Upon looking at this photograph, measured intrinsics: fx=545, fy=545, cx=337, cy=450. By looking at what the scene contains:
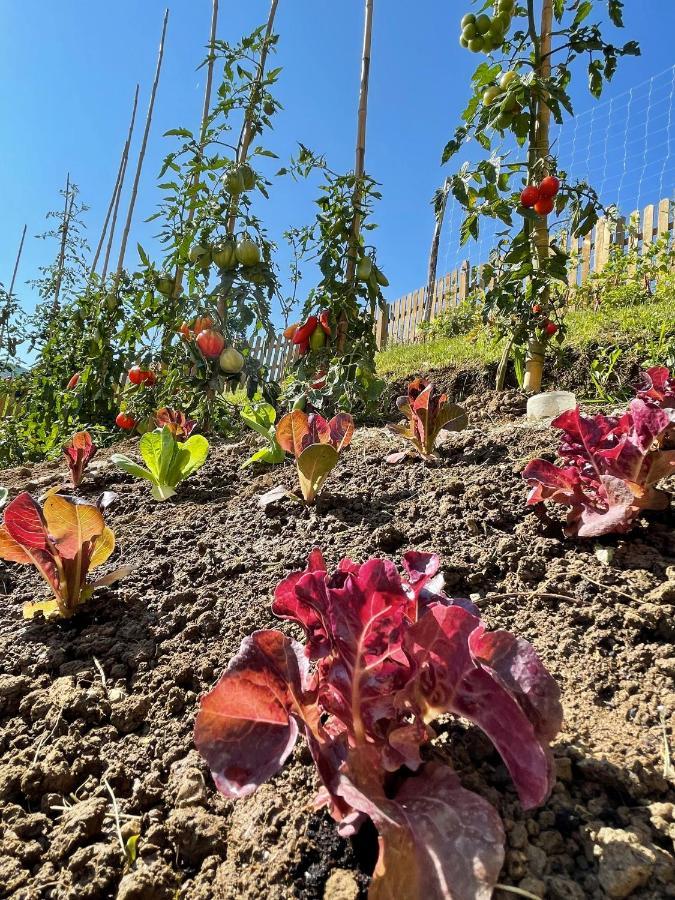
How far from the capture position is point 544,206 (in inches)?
105

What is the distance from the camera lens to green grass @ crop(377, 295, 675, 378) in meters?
3.91

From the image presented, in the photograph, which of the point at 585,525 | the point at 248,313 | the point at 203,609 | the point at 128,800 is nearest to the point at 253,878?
the point at 128,800

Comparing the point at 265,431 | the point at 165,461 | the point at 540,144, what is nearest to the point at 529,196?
the point at 540,144

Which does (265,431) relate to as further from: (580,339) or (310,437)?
(580,339)

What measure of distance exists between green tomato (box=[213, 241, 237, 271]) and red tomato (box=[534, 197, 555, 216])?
1.62m

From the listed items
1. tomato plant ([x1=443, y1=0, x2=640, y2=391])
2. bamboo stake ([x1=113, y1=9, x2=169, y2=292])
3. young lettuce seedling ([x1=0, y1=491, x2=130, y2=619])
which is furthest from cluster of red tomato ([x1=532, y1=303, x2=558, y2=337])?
bamboo stake ([x1=113, y1=9, x2=169, y2=292])

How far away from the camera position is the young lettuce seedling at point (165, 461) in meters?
1.94

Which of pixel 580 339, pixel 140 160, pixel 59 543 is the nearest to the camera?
pixel 59 543

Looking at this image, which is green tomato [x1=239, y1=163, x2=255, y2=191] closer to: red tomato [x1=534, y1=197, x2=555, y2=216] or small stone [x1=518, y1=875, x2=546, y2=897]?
red tomato [x1=534, y1=197, x2=555, y2=216]

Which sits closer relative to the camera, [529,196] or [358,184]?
[529,196]

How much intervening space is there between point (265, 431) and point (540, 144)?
2.12 metres

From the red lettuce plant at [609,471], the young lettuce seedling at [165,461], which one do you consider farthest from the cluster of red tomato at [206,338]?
the red lettuce plant at [609,471]

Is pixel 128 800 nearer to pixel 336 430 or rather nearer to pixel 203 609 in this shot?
pixel 203 609

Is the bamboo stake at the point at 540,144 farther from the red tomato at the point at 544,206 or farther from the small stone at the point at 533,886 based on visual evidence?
the small stone at the point at 533,886
